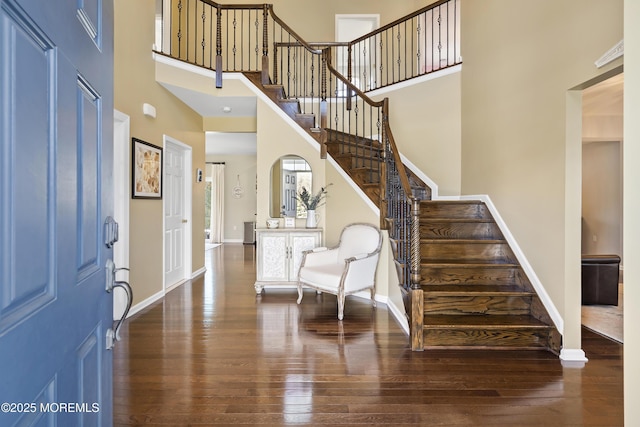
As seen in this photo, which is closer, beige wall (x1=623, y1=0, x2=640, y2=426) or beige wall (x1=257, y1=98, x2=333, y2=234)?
beige wall (x1=623, y1=0, x2=640, y2=426)

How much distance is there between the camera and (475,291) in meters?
3.06

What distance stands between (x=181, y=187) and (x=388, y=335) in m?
3.77

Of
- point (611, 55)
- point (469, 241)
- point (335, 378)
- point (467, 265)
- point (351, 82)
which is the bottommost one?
point (335, 378)

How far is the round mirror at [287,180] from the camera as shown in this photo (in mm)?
4820

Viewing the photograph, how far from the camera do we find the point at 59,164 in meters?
0.78

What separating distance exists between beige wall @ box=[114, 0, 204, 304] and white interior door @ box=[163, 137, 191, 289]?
10.8 inches

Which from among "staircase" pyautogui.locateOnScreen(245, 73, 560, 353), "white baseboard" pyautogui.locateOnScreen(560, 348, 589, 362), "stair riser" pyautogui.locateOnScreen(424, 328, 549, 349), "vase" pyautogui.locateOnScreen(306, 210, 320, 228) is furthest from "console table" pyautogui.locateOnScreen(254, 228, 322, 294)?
"white baseboard" pyautogui.locateOnScreen(560, 348, 589, 362)

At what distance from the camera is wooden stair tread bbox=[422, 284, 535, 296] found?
9.89 ft

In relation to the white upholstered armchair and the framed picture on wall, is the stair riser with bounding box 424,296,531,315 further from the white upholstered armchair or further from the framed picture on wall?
the framed picture on wall

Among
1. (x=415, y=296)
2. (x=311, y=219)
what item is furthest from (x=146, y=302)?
(x=415, y=296)

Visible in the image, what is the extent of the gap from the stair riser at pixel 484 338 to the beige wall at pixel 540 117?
0.24 m

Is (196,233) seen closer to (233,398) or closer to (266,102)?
(266,102)

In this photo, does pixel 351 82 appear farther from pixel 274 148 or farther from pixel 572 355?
pixel 572 355

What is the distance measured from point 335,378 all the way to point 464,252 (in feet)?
6.36
